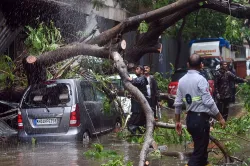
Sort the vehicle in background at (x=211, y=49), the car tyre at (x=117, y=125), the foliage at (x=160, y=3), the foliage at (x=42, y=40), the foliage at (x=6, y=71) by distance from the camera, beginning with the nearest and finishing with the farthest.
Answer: the foliage at (x=42, y=40) < the foliage at (x=6, y=71) < the car tyre at (x=117, y=125) < the foliage at (x=160, y=3) < the vehicle in background at (x=211, y=49)

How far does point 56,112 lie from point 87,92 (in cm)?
117

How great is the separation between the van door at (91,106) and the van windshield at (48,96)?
1.72 feet

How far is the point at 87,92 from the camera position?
44.7 feet

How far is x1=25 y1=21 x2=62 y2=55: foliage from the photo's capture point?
13359mm

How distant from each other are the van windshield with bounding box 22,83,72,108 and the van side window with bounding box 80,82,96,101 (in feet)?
1.80

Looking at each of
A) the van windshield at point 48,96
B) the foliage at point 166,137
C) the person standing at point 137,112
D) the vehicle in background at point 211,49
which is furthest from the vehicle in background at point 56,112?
the vehicle in background at point 211,49

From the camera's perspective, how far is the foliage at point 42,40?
13.4 m

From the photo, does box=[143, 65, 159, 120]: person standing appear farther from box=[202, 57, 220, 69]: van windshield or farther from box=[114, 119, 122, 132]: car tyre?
box=[202, 57, 220, 69]: van windshield

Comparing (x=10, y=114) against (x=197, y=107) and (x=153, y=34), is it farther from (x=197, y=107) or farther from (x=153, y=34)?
(x=197, y=107)

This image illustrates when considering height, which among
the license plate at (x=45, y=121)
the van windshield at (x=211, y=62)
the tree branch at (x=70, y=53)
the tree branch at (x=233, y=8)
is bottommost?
the license plate at (x=45, y=121)

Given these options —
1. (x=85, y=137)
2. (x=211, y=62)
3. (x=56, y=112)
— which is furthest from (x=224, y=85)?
(x=211, y=62)

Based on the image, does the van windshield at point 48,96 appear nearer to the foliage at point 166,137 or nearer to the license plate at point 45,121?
the license plate at point 45,121

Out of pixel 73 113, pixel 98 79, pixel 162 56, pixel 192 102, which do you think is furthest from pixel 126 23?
pixel 162 56

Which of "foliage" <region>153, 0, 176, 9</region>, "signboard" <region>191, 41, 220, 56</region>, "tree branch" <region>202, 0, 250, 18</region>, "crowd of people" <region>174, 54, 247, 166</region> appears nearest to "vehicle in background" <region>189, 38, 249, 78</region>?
"signboard" <region>191, 41, 220, 56</region>
